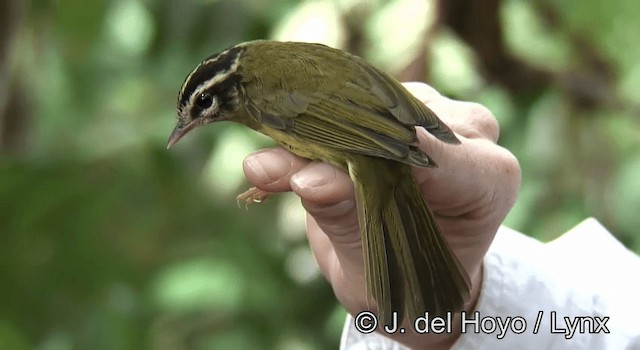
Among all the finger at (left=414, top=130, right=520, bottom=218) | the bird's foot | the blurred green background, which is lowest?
the blurred green background

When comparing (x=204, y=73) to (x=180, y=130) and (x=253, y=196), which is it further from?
(x=253, y=196)

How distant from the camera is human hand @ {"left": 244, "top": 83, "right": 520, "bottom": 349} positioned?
1388 millimetres

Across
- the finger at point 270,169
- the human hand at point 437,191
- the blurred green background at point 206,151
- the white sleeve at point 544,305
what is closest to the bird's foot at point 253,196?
the human hand at point 437,191

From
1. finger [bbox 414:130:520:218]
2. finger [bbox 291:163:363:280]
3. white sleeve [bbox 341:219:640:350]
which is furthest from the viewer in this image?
white sleeve [bbox 341:219:640:350]

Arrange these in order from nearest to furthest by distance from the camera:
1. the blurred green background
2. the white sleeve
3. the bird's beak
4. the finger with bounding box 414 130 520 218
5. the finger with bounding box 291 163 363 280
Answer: the finger with bounding box 291 163 363 280 → the finger with bounding box 414 130 520 218 → the bird's beak → the white sleeve → the blurred green background

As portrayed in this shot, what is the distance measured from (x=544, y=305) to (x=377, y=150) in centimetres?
58

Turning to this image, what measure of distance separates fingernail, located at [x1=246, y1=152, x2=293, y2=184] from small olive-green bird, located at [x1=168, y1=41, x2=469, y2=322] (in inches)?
2.6

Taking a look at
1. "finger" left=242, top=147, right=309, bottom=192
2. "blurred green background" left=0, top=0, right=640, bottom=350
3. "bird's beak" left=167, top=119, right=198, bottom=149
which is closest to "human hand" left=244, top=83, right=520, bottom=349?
"finger" left=242, top=147, right=309, bottom=192

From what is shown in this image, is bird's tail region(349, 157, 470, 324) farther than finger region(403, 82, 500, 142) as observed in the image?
No

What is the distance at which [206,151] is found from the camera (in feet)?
9.29

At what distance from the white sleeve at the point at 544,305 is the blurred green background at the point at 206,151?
0.54m

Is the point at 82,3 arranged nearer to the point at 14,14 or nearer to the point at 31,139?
the point at 14,14

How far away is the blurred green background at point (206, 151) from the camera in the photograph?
238 cm

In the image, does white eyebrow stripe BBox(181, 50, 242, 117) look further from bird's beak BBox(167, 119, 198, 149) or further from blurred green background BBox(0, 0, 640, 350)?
blurred green background BBox(0, 0, 640, 350)
